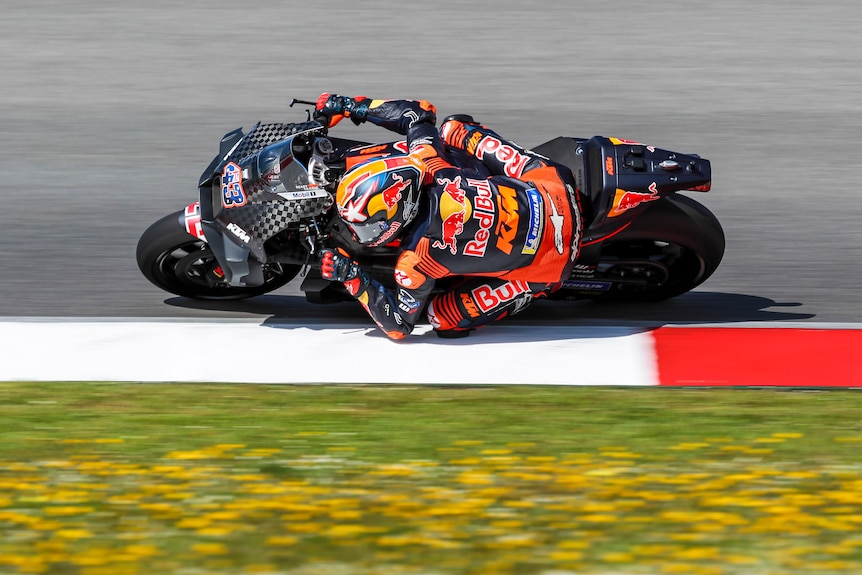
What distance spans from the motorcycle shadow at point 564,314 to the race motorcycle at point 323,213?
28cm

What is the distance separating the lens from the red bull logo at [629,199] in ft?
21.4

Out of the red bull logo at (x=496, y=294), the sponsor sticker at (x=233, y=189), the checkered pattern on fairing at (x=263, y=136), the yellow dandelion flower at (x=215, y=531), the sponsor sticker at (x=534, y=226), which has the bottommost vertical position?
the yellow dandelion flower at (x=215, y=531)

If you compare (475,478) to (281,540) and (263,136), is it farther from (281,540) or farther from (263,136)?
(263,136)

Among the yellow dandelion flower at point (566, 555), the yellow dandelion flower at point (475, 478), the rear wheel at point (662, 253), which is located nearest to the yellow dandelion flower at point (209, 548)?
the yellow dandelion flower at point (475, 478)

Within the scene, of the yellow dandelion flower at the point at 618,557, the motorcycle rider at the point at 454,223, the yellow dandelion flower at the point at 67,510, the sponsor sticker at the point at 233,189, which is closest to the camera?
the yellow dandelion flower at the point at 618,557

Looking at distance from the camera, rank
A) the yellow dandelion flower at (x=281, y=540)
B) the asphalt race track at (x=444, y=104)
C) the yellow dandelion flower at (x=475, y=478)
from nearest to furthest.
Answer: the yellow dandelion flower at (x=281, y=540)
the yellow dandelion flower at (x=475, y=478)
the asphalt race track at (x=444, y=104)

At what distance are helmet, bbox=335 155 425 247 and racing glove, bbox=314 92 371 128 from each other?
660mm

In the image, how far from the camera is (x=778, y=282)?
7.70 meters

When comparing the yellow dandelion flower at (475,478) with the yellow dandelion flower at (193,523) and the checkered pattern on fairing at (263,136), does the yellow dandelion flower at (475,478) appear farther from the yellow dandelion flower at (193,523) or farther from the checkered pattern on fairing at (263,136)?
the checkered pattern on fairing at (263,136)

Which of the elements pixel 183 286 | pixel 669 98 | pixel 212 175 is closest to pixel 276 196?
pixel 212 175

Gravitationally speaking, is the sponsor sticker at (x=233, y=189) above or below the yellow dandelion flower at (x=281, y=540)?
above

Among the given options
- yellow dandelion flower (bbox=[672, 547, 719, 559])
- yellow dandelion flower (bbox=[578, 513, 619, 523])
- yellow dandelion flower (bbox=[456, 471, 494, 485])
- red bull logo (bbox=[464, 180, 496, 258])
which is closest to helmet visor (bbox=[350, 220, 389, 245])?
red bull logo (bbox=[464, 180, 496, 258])

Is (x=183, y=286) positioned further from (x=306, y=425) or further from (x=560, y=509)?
(x=560, y=509)

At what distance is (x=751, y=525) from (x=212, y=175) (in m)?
3.33
